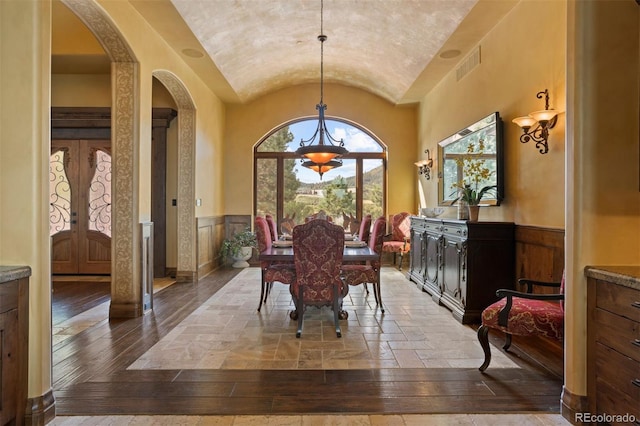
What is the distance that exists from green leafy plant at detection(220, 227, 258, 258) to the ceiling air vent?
4547mm

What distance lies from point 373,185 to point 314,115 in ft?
6.36

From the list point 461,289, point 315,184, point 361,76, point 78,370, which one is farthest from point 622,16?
point 315,184

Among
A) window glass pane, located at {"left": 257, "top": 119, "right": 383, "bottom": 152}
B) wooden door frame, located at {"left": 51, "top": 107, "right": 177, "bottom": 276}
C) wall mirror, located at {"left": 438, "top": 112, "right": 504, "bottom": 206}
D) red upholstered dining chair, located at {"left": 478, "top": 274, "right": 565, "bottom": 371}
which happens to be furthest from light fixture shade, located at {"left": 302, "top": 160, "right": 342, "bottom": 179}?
red upholstered dining chair, located at {"left": 478, "top": 274, "right": 565, "bottom": 371}

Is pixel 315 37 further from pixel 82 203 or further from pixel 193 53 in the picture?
pixel 82 203

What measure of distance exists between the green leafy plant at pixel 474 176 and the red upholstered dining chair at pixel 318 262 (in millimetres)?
1725

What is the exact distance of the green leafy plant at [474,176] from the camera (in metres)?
4.05

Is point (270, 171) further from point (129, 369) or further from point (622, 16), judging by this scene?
point (622, 16)

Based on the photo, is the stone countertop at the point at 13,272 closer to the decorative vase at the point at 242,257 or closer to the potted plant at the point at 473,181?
the potted plant at the point at 473,181

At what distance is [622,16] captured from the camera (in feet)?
6.35

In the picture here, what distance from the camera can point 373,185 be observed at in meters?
7.87

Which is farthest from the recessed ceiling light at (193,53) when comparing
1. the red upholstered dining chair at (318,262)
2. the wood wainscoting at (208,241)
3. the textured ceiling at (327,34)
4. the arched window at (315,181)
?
the red upholstered dining chair at (318,262)

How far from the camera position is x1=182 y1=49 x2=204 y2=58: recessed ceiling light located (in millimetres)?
4801

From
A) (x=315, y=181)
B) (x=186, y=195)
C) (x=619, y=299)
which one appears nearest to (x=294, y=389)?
(x=619, y=299)

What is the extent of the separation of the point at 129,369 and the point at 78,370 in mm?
358
